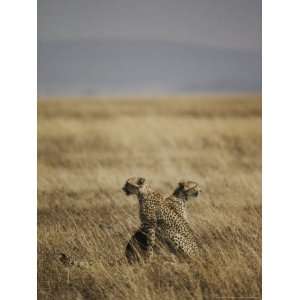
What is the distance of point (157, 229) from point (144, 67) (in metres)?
1.66

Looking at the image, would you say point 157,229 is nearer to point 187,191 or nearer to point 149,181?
point 187,191

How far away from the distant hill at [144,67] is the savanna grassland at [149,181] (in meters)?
0.30

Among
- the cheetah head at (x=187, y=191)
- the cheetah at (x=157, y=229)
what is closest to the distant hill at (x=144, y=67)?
the cheetah head at (x=187, y=191)

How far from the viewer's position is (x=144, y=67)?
502cm

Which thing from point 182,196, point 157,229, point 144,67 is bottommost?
point 157,229

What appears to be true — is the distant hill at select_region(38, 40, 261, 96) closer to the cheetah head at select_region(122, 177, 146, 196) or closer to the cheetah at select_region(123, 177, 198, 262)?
the cheetah head at select_region(122, 177, 146, 196)

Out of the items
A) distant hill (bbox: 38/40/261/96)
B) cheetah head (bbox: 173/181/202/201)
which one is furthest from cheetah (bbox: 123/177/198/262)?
distant hill (bbox: 38/40/261/96)

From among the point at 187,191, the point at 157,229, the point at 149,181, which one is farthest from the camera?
the point at 149,181

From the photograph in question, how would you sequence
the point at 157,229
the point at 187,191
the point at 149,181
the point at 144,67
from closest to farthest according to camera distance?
the point at 157,229 → the point at 187,191 → the point at 144,67 → the point at 149,181

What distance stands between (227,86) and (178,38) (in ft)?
2.00

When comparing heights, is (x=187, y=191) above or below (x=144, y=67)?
below

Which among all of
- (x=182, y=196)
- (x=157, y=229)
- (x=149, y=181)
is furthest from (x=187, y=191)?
(x=149, y=181)

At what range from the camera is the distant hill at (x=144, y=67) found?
16.1 feet

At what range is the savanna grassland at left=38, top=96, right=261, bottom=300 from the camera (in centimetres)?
392
